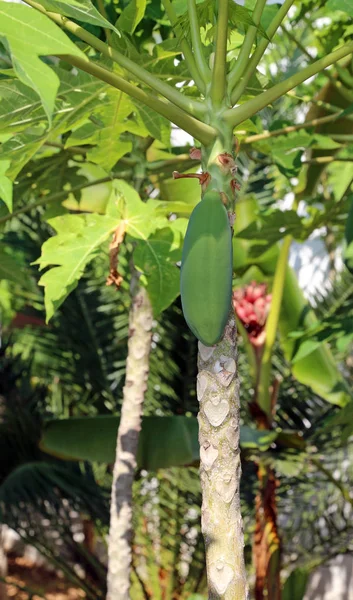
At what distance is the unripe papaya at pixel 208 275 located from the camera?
1.96 ft

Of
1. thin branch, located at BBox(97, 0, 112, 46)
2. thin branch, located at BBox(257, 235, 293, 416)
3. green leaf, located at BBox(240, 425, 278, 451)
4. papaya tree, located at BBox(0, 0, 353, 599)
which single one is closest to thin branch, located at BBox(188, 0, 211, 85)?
papaya tree, located at BBox(0, 0, 353, 599)

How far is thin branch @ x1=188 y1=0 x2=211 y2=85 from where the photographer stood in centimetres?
69

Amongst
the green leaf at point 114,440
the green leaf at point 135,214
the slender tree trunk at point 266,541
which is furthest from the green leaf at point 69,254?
the slender tree trunk at point 266,541

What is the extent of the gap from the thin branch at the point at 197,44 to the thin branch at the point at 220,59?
3cm

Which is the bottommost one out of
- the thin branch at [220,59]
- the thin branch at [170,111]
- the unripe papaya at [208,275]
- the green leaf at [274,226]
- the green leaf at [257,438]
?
the green leaf at [257,438]

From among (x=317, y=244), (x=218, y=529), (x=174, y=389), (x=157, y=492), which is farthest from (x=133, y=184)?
(x=317, y=244)

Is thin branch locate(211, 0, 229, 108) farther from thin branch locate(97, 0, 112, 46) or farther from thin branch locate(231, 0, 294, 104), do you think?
thin branch locate(97, 0, 112, 46)

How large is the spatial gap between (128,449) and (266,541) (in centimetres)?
70

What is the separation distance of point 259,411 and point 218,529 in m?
1.09

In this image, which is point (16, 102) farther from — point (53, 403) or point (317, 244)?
point (317, 244)

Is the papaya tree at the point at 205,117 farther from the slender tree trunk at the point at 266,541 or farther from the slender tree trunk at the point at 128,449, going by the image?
the slender tree trunk at the point at 266,541

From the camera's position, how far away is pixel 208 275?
23.6 inches

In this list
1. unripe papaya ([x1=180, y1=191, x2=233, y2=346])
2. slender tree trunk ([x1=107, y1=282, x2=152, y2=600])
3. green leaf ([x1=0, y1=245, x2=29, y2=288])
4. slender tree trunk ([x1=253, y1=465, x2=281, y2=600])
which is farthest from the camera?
slender tree trunk ([x1=253, y1=465, x2=281, y2=600])

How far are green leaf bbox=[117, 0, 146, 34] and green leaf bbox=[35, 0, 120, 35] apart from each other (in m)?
0.26
